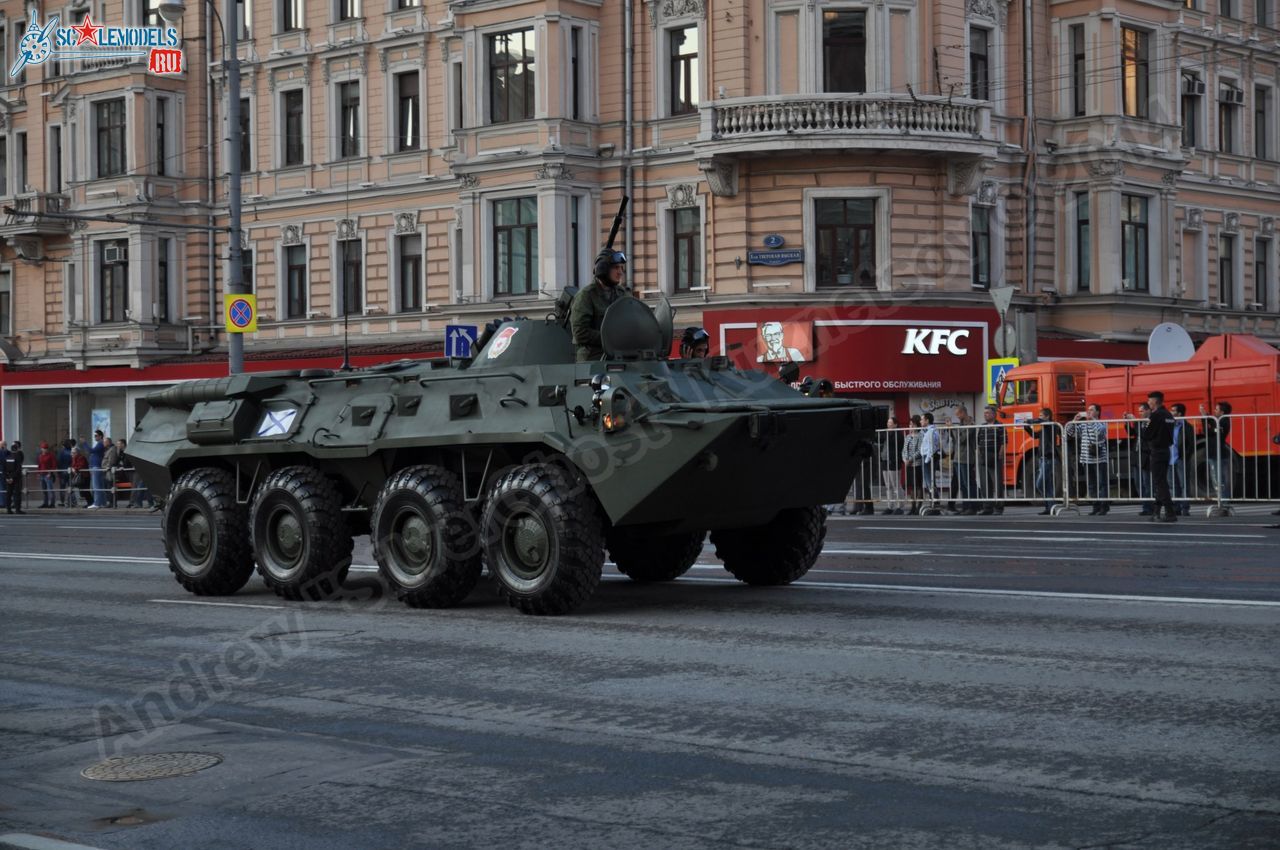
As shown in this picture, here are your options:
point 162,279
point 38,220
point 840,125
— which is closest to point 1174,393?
point 840,125

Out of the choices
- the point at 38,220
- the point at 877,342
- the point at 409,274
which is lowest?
the point at 877,342

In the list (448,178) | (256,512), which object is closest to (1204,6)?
(448,178)

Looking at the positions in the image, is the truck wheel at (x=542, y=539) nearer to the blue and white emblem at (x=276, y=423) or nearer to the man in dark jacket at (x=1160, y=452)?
the blue and white emblem at (x=276, y=423)

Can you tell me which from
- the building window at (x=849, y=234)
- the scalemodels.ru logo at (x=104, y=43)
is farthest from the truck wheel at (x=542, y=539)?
the scalemodels.ru logo at (x=104, y=43)

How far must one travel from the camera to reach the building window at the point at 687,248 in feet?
131

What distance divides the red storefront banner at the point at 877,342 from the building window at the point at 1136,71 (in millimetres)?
7321

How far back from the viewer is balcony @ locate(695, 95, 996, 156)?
36875 mm

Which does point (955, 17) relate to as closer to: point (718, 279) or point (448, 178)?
point (718, 279)

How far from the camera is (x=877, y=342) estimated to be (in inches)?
1496

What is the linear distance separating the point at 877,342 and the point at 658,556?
23890 mm

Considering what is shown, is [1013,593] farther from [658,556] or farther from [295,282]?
[295,282]

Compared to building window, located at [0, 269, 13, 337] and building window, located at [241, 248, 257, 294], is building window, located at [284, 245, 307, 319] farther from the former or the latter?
building window, located at [0, 269, 13, 337]

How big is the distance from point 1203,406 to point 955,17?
42.4 ft

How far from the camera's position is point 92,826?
21.6 feet
